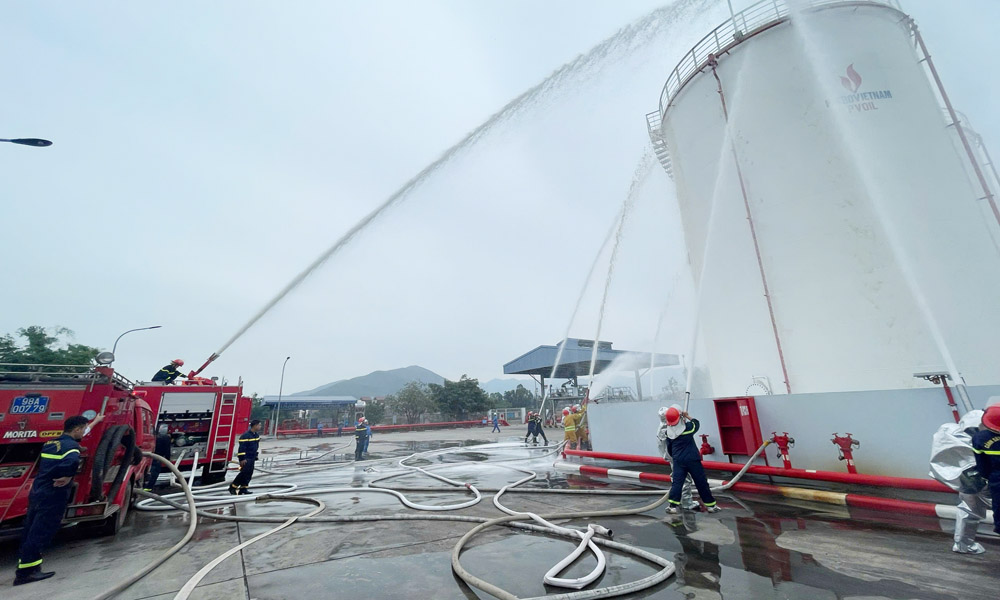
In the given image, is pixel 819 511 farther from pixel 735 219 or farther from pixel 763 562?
pixel 735 219

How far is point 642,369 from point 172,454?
1414 cm

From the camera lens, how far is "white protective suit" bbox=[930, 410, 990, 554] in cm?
383

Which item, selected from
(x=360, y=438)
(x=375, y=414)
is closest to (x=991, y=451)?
(x=360, y=438)

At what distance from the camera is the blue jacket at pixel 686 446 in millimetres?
5656

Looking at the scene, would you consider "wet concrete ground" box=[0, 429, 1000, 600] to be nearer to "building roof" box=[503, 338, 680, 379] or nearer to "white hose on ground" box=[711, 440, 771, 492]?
"white hose on ground" box=[711, 440, 771, 492]

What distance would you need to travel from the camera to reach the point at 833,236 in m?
7.57

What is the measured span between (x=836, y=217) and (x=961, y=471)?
520 cm

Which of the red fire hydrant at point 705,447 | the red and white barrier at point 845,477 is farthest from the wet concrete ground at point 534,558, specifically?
the red fire hydrant at point 705,447

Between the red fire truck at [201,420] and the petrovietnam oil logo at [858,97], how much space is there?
14333 millimetres

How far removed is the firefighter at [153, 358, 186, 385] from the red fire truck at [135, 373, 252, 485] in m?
0.31

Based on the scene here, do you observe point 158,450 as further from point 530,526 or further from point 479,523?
point 530,526

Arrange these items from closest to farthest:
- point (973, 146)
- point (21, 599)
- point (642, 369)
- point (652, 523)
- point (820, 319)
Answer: point (21, 599) < point (652, 523) < point (820, 319) < point (973, 146) < point (642, 369)

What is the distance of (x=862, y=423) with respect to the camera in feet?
19.0

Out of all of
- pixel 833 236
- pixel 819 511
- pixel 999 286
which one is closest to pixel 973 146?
pixel 999 286
